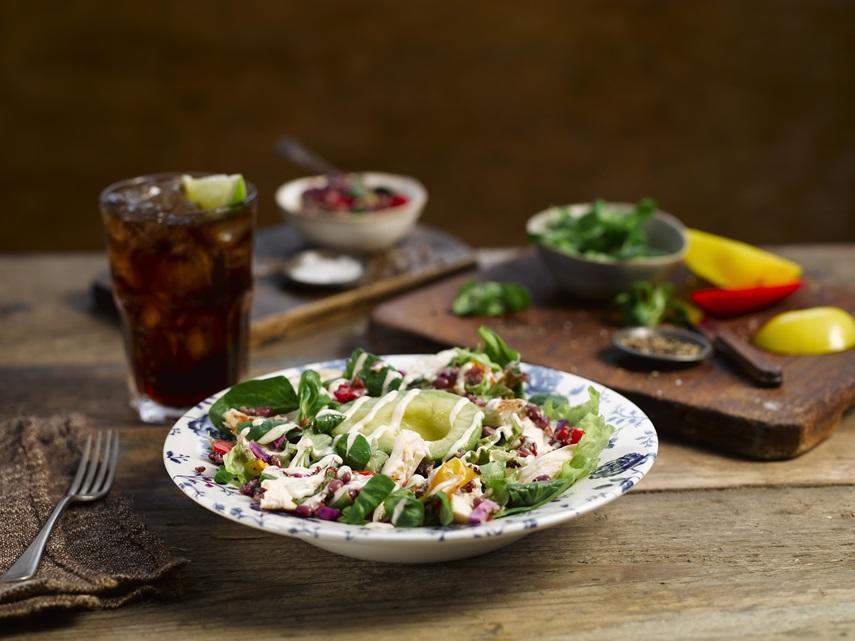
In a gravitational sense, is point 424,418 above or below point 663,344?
above

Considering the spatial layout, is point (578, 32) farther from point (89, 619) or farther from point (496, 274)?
point (89, 619)

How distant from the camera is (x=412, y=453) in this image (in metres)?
1.67

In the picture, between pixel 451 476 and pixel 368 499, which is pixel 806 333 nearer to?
pixel 451 476

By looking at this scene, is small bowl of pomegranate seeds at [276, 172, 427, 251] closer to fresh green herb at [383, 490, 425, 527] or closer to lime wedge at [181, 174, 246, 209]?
lime wedge at [181, 174, 246, 209]

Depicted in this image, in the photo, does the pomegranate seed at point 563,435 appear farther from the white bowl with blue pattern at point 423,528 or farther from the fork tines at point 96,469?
the fork tines at point 96,469

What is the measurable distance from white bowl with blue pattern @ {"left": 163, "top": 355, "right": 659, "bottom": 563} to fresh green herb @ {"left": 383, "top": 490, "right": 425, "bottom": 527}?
19 millimetres

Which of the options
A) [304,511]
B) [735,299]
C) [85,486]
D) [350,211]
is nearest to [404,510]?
[304,511]

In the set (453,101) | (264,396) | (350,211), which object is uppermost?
(264,396)

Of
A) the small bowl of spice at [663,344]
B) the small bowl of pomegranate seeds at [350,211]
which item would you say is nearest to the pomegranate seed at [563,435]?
the small bowl of spice at [663,344]

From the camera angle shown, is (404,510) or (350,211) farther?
(350,211)

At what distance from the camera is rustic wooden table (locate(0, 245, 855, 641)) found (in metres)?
1.58

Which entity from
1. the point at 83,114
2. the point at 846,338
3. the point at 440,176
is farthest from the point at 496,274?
the point at 83,114

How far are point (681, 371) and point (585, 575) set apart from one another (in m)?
0.84

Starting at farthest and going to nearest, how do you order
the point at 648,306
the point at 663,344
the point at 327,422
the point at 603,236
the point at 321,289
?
the point at 321,289, the point at 603,236, the point at 648,306, the point at 663,344, the point at 327,422
